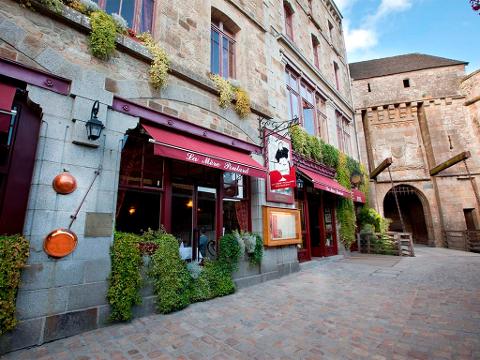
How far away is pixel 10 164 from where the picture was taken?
3.47 meters

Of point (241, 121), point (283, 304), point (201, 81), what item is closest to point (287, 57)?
point (241, 121)

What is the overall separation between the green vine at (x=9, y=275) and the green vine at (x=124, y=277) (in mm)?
1078

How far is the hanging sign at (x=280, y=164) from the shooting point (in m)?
6.75

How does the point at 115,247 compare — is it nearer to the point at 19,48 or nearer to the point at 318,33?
the point at 19,48

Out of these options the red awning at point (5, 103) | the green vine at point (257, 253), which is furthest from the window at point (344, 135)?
the red awning at point (5, 103)

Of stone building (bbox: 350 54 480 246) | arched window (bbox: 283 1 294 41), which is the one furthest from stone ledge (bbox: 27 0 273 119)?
stone building (bbox: 350 54 480 246)

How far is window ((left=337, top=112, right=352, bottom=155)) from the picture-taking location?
13.9 m

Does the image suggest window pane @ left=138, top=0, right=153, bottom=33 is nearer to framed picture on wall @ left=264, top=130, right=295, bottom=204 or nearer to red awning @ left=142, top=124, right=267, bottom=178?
red awning @ left=142, top=124, right=267, bottom=178

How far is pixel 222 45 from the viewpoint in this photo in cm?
741

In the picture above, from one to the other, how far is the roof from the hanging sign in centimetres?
Result: 1484

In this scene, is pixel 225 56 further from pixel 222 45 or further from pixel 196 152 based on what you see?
pixel 196 152

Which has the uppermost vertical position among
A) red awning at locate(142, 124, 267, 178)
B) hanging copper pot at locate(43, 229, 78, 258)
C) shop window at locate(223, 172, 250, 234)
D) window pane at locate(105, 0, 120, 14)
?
window pane at locate(105, 0, 120, 14)

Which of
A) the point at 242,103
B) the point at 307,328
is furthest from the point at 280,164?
the point at 307,328

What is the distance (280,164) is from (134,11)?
507 centimetres
